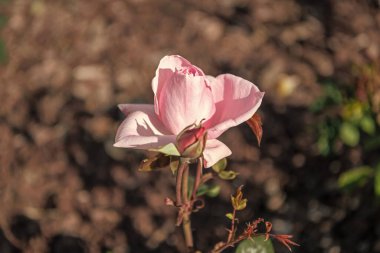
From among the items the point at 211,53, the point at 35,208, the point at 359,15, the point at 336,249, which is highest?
the point at 359,15

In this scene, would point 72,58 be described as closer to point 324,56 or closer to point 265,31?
point 265,31

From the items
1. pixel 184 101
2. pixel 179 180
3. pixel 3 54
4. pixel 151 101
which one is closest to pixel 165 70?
pixel 184 101

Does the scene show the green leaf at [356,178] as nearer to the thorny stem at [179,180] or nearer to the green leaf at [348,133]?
the green leaf at [348,133]

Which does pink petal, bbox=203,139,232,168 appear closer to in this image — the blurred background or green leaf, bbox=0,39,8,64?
the blurred background

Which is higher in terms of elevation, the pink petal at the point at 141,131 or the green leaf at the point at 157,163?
the pink petal at the point at 141,131

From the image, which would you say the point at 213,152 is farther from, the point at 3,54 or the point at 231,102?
the point at 3,54

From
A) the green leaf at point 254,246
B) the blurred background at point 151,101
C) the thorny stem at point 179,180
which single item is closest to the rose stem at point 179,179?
the thorny stem at point 179,180

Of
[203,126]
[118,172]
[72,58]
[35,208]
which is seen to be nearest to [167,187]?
[118,172]
